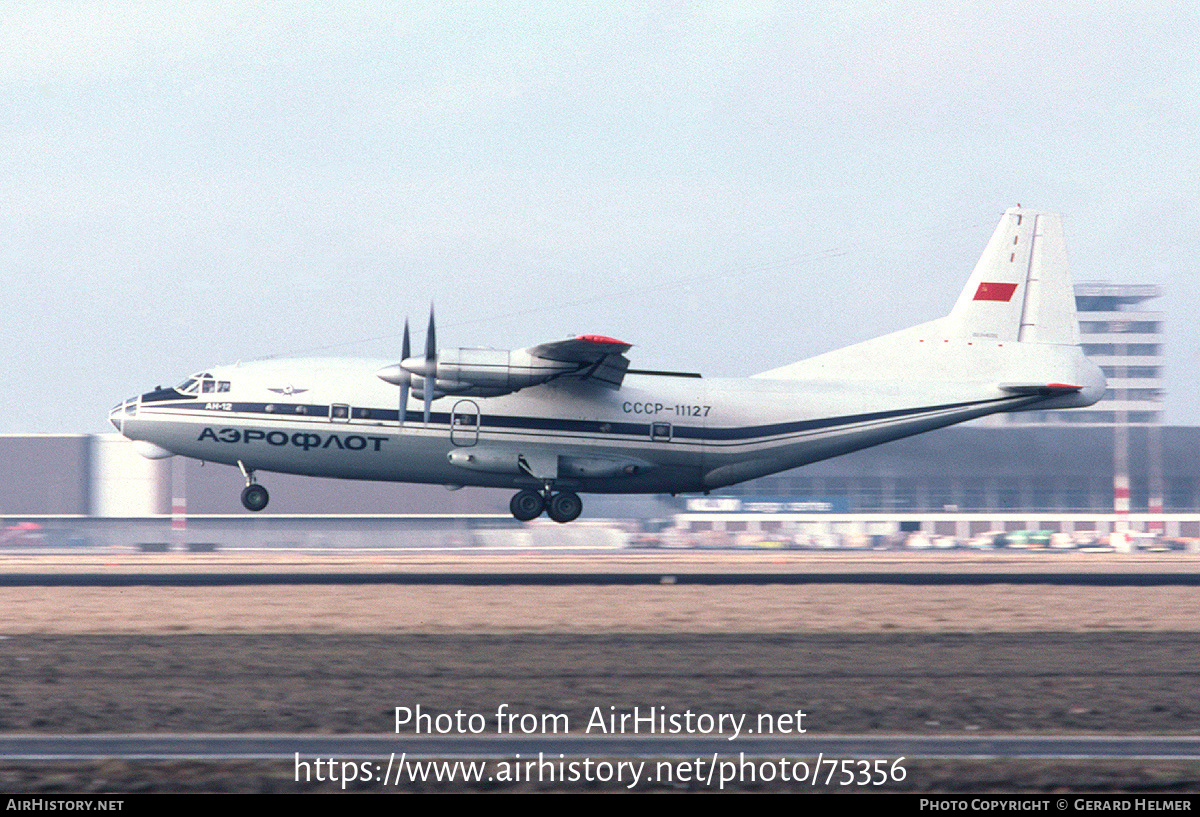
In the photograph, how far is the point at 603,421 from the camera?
36.6m

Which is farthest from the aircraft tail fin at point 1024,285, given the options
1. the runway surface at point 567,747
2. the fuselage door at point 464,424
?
the runway surface at point 567,747

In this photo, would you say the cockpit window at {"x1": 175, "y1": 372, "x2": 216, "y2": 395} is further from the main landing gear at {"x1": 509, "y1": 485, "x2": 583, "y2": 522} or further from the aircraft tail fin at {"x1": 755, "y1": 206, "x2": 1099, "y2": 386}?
the aircraft tail fin at {"x1": 755, "y1": 206, "x2": 1099, "y2": 386}

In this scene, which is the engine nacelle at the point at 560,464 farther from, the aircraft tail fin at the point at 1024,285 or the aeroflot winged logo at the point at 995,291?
the aeroflot winged logo at the point at 995,291

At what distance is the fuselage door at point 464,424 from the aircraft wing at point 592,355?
8.91 ft

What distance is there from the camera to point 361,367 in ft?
121

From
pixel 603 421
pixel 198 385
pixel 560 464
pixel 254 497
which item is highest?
pixel 198 385

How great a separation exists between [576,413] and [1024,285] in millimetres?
A: 14720

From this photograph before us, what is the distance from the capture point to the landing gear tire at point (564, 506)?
37594mm

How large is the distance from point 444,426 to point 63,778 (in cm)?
2508

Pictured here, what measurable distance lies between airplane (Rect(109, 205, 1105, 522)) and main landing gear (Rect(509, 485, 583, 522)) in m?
0.06

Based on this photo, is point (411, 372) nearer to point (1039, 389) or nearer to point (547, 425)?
point (547, 425)

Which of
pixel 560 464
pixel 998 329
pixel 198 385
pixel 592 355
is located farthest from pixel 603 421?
pixel 998 329
